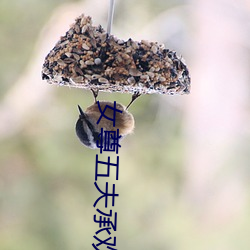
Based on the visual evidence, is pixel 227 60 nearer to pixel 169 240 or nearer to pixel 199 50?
pixel 199 50

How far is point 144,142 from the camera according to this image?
246 centimetres

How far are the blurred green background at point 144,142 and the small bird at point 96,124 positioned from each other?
1.19 meters

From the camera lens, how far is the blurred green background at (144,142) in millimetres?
2242

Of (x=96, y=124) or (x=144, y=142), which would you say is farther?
(x=144, y=142)

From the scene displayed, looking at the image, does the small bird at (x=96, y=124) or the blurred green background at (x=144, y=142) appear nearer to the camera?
the small bird at (x=96, y=124)

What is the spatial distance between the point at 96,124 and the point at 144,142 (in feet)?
4.83

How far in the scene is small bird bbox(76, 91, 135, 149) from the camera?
39.1 inches

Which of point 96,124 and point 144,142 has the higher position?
point 144,142

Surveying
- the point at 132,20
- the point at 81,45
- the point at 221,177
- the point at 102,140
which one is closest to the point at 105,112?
the point at 102,140

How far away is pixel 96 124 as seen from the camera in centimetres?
100

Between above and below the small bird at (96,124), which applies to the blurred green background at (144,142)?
above

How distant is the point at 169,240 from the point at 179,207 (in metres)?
0.16

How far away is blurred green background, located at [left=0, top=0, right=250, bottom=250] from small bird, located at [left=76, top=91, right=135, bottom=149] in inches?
46.9

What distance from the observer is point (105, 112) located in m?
1.01
